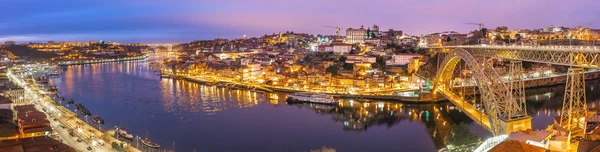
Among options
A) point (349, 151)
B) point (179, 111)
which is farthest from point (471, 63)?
point (179, 111)

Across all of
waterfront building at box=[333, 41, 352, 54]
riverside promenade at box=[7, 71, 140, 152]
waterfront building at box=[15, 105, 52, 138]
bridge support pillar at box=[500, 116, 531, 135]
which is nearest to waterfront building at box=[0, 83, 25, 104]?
riverside promenade at box=[7, 71, 140, 152]

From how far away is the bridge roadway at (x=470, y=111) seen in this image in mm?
9641

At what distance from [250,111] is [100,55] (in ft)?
123

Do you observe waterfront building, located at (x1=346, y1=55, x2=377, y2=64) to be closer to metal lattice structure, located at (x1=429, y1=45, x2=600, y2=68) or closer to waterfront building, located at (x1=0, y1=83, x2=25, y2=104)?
metal lattice structure, located at (x1=429, y1=45, x2=600, y2=68)

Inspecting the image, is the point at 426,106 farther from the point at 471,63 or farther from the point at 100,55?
the point at 100,55

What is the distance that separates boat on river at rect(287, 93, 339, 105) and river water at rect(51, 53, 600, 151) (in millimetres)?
369

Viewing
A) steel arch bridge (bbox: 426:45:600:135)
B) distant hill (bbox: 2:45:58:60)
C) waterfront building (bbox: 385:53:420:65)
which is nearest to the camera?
steel arch bridge (bbox: 426:45:600:135)

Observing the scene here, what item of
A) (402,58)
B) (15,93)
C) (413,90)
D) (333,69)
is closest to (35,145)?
(15,93)

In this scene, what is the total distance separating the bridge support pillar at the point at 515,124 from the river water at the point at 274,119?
143cm

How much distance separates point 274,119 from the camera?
488 inches

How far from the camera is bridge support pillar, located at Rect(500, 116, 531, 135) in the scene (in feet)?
26.0

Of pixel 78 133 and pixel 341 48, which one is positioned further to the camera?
pixel 341 48

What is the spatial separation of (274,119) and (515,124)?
240 inches

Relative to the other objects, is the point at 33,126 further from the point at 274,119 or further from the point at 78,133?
the point at 274,119
